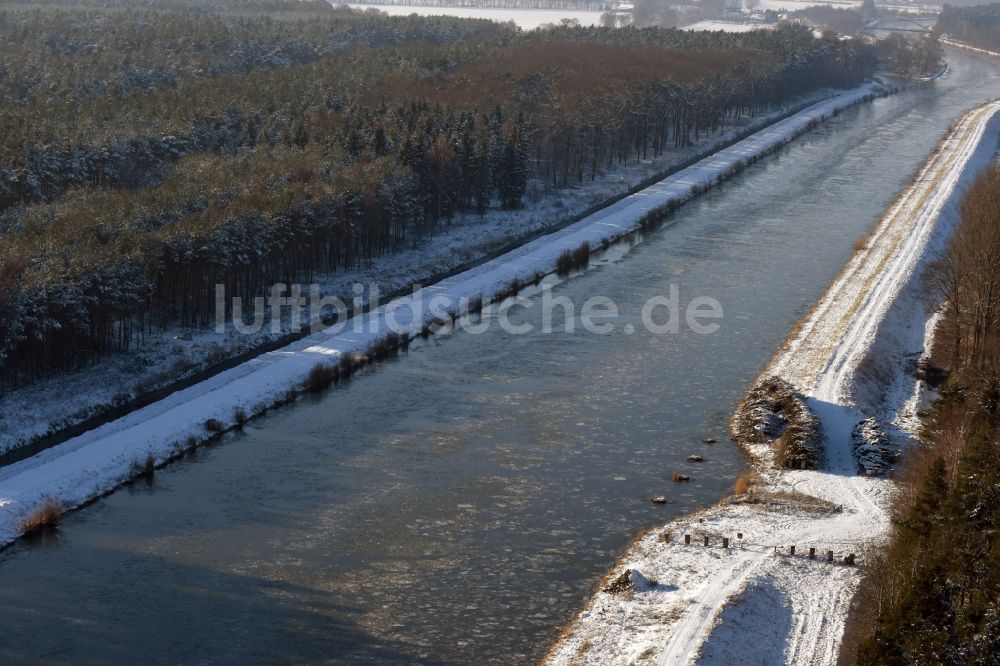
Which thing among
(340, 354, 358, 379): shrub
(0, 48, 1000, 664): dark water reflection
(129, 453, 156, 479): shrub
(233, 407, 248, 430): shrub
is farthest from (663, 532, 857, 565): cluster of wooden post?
(340, 354, 358, 379): shrub

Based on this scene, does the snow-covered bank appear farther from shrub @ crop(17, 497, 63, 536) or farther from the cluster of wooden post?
shrub @ crop(17, 497, 63, 536)

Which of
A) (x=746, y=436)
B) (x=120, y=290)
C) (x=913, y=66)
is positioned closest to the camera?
(x=746, y=436)

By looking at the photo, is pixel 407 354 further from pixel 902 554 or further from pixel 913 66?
pixel 913 66

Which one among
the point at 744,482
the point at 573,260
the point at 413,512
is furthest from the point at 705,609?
the point at 573,260

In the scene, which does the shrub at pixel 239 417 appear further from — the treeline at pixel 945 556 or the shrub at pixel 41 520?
the treeline at pixel 945 556

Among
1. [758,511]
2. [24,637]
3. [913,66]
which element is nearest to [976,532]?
[758,511]

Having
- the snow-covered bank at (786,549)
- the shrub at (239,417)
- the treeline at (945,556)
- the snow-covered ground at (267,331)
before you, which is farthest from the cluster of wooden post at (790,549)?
the snow-covered ground at (267,331)

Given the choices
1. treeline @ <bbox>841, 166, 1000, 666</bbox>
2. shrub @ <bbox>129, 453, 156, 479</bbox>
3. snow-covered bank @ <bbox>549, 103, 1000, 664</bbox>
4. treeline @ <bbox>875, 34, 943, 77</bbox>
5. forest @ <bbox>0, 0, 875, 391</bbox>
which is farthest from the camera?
treeline @ <bbox>875, 34, 943, 77</bbox>
